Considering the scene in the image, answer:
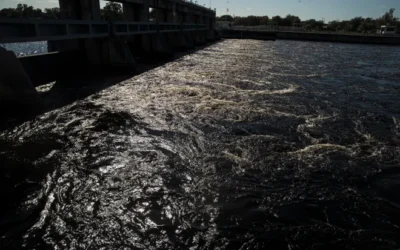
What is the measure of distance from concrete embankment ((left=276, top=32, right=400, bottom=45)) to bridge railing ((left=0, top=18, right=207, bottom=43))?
81.7 meters

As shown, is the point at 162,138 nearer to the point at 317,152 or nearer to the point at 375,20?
the point at 317,152

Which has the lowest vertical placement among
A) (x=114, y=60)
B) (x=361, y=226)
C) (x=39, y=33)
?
(x=361, y=226)

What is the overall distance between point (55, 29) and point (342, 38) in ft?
317

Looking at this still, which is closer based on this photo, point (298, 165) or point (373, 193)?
point (373, 193)

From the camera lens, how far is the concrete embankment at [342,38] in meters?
90.4

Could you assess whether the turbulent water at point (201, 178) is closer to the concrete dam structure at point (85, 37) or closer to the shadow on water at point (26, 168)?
the shadow on water at point (26, 168)

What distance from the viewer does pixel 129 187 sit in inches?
288

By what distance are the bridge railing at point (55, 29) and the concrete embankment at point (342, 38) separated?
81.7 metres

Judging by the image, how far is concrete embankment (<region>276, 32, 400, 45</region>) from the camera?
297ft

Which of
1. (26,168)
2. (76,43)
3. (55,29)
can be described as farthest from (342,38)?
(26,168)

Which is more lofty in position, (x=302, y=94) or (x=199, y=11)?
(x=199, y=11)

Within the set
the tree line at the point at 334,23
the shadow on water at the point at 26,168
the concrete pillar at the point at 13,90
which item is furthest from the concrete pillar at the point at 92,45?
the tree line at the point at 334,23

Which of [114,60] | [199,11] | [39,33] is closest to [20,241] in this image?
[39,33]

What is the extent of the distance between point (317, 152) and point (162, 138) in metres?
5.43
